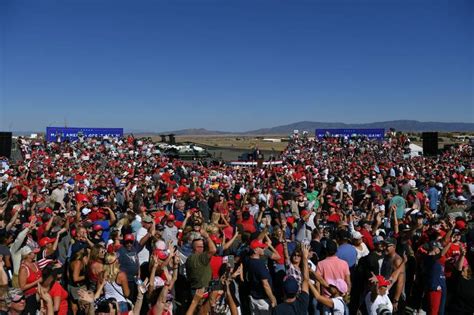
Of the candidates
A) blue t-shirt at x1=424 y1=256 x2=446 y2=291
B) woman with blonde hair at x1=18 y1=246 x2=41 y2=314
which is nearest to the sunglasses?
woman with blonde hair at x1=18 y1=246 x2=41 y2=314

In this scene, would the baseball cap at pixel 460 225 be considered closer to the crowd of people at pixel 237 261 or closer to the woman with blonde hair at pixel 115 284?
the crowd of people at pixel 237 261

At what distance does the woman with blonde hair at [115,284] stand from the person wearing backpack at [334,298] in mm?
1987

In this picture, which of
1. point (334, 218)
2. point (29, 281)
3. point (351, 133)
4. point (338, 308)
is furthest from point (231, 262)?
point (351, 133)

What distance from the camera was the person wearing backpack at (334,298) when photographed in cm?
445

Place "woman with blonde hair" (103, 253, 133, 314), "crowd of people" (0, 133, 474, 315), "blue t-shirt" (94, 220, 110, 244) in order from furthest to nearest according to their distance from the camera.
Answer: "blue t-shirt" (94, 220, 110, 244)
"crowd of people" (0, 133, 474, 315)
"woman with blonde hair" (103, 253, 133, 314)

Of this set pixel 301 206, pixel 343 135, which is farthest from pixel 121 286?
pixel 343 135

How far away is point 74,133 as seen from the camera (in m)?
33.8

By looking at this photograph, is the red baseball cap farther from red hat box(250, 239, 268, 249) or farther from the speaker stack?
the speaker stack

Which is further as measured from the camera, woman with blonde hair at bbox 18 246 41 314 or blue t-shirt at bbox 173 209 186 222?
blue t-shirt at bbox 173 209 186 222

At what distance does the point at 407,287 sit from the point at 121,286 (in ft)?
14.7

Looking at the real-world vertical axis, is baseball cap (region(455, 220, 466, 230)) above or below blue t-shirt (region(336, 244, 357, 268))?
above

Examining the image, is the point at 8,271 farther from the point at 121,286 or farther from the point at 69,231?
the point at 121,286

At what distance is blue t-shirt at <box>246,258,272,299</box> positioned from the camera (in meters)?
5.14

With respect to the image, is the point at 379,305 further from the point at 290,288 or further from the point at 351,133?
the point at 351,133
